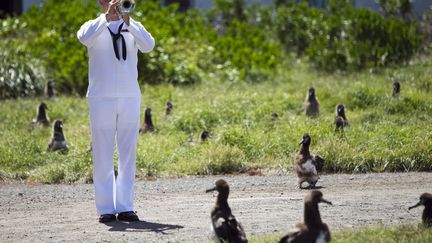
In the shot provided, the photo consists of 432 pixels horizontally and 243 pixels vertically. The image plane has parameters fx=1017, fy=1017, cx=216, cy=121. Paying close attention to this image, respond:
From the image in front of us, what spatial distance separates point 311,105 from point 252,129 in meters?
1.60

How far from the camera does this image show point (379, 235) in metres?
8.19

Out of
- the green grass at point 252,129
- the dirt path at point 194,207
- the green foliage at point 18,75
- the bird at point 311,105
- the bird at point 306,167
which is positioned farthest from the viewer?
the green foliage at point 18,75

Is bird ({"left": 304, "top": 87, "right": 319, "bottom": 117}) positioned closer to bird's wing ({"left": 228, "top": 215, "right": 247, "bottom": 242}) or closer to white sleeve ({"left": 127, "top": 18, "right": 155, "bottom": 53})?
white sleeve ({"left": 127, "top": 18, "right": 155, "bottom": 53})

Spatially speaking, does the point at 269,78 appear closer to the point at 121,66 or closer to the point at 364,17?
the point at 364,17

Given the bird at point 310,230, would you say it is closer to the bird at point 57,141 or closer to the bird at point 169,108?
the bird at point 57,141

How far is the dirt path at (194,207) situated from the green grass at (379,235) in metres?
0.43

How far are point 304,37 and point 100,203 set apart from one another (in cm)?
1510

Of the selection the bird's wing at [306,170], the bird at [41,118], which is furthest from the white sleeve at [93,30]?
the bird at [41,118]

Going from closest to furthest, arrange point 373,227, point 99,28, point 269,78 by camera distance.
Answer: point 373,227 < point 99,28 < point 269,78

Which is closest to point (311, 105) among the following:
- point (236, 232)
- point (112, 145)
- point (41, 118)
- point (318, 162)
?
point (318, 162)

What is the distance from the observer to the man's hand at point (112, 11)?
363 inches

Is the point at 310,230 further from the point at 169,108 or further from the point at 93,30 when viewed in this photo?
the point at 169,108

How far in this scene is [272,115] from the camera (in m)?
15.9

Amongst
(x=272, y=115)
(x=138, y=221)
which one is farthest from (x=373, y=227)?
(x=272, y=115)
